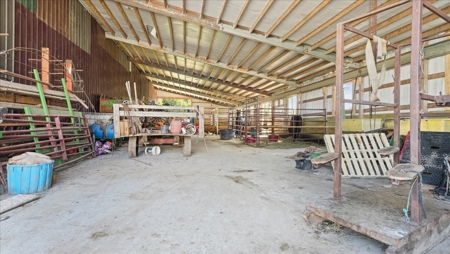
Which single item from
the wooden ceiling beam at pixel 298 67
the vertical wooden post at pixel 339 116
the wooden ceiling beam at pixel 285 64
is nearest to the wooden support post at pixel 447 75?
the wooden ceiling beam at pixel 298 67

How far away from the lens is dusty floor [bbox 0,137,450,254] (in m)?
1.81

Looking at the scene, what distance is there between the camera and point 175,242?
1.85 metres

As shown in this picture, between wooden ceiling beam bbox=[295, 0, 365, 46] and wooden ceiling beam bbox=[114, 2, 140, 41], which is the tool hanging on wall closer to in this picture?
wooden ceiling beam bbox=[295, 0, 365, 46]

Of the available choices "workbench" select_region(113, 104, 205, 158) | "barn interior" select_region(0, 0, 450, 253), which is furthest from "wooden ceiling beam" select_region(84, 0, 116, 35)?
"workbench" select_region(113, 104, 205, 158)

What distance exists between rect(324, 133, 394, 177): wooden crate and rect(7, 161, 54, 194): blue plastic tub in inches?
189

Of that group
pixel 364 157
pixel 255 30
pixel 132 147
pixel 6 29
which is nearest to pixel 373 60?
pixel 364 157

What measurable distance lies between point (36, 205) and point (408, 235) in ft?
11.8

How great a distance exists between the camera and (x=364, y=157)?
14.1ft

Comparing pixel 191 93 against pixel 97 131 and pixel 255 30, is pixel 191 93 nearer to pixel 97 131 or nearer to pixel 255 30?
pixel 97 131

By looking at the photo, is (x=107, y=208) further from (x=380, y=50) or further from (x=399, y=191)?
(x=380, y=50)

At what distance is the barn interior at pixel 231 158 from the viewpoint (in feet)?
6.22

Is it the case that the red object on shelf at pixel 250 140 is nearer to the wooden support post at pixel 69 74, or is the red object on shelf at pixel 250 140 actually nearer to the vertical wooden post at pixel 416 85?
the wooden support post at pixel 69 74

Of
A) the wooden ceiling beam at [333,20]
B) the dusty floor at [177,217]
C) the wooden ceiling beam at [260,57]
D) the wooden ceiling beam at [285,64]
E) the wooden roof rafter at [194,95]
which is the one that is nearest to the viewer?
the dusty floor at [177,217]

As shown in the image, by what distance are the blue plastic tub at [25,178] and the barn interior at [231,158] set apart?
0.01m
